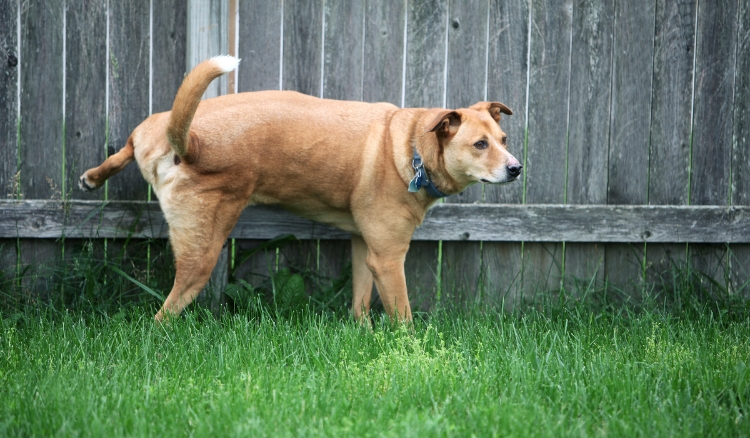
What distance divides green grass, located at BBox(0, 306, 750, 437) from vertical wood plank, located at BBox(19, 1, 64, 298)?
527 mm

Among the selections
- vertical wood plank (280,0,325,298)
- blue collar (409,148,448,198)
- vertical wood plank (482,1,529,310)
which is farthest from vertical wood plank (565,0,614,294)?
vertical wood plank (280,0,325,298)

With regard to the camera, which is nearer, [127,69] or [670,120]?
[127,69]

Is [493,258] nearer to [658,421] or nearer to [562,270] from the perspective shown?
[562,270]

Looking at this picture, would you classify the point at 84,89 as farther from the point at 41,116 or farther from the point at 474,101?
the point at 474,101

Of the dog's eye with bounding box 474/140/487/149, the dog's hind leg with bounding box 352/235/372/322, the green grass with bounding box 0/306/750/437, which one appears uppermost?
the dog's eye with bounding box 474/140/487/149

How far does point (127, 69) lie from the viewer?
4496 mm

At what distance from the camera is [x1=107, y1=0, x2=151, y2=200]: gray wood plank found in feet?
14.7

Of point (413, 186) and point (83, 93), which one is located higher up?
point (83, 93)

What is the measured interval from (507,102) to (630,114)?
0.88 meters

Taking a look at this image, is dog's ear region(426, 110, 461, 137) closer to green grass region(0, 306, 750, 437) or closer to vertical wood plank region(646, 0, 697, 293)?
green grass region(0, 306, 750, 437)

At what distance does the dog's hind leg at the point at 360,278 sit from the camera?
457cm

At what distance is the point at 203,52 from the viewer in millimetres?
4336

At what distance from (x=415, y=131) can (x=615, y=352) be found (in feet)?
5.47

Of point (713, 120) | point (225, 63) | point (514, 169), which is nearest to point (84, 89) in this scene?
point (225, 63)
